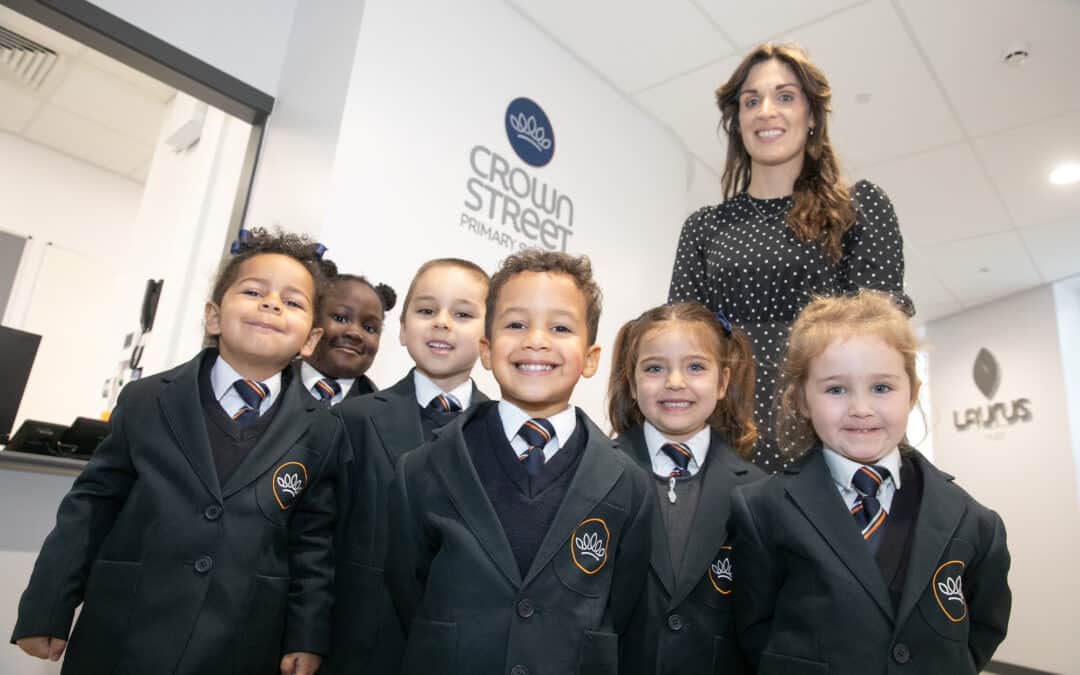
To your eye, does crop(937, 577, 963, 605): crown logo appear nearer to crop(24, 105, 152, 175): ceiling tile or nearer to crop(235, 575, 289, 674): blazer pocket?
crop(235, 575, 289, 674): blazer pocket

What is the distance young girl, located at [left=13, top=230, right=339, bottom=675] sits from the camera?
1310 millimetres

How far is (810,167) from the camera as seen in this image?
1.86 meters

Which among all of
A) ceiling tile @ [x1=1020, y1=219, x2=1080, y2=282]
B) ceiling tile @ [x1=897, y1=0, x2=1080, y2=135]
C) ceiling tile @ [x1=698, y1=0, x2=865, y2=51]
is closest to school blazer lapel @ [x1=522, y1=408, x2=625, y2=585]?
ceiling tile @ [x1=698, y1=0, x2=865, y2=51]

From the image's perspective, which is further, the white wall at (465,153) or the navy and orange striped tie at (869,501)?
the white wall at (465,153)

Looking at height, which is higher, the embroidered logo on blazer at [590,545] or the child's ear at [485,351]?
the child's ear at [485,351]

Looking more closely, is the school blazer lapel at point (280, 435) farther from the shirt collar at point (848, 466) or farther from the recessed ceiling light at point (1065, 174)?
the recessed ceiling light at point (1065, 174)

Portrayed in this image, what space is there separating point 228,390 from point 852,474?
4.36ft

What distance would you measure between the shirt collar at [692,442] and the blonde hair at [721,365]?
12cm

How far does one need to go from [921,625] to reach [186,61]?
3.24m

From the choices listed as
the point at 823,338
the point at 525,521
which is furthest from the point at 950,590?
the point at 525,521

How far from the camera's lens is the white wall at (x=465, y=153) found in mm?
2744

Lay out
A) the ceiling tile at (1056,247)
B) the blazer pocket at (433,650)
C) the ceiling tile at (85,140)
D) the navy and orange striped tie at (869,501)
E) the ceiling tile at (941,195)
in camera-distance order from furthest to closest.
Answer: the ceiling tile at (1056,247) < the ceiling tile at (85,140) < the ceiling tile at (941,195) < the navy and orange striped tie at (869,501) < the blazer pocket at (433,650)

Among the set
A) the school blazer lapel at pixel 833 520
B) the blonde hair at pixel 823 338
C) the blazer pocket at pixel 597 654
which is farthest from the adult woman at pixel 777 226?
the blazer pocket at pixel 597 654

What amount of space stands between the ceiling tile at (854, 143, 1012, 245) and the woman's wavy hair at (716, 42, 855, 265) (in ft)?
10.6
